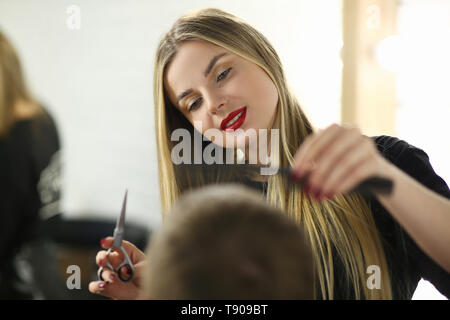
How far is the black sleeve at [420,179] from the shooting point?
0.46 metres

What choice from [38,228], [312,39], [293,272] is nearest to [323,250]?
[293,272]

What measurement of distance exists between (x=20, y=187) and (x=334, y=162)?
0.37m

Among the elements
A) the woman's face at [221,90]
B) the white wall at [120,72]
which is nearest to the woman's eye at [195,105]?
the woman's face at [221,90]

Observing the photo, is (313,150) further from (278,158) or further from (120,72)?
(120,72)

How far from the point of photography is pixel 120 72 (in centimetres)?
87

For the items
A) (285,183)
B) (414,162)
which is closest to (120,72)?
(285,183)

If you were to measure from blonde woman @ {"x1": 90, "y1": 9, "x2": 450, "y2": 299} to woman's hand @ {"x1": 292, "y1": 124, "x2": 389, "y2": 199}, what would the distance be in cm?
10

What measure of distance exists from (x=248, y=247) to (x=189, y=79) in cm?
31

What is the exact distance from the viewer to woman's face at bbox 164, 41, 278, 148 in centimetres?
51

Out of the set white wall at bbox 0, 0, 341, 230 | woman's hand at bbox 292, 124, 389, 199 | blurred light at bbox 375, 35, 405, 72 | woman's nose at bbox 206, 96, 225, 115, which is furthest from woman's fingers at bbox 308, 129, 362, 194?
blurred light at bbox 375, 35, 405, 72

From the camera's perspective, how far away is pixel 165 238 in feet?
0.84

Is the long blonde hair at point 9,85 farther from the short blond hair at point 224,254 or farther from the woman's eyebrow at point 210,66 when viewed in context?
the short blond hair at point 224,254
